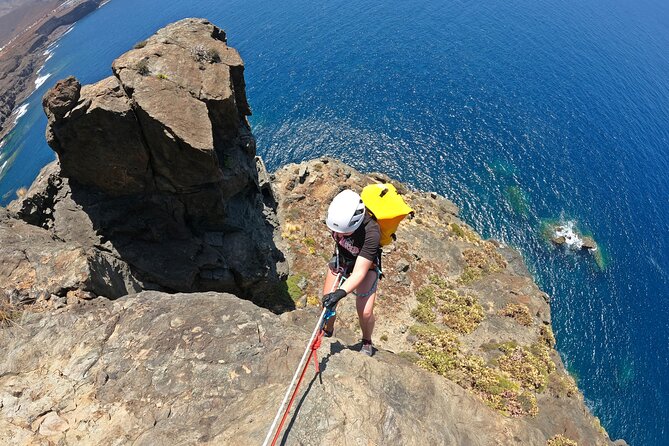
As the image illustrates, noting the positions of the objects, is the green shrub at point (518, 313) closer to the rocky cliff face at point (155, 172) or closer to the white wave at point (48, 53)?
the rocky cliff face at point (155, 172)

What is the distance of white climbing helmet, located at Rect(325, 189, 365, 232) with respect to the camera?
362 inches

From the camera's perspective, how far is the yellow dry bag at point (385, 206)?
32.4 feet

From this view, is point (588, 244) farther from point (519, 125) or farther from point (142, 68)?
point (142, 68)

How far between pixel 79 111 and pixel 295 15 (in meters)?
98.0

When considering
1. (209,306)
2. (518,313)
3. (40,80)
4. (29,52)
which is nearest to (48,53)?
(29,52)

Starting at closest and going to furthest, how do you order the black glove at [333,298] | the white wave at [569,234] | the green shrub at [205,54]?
the black glove at [333,298] < the green shrub at [205,54] < the white wave at [569,234]

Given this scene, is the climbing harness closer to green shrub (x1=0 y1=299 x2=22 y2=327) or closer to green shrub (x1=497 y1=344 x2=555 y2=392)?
green shrub (x1=0 y1=299 x2=22 y2=327)

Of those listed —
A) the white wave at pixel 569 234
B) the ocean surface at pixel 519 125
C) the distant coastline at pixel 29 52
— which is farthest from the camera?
the distant coastline at pixel 29 52

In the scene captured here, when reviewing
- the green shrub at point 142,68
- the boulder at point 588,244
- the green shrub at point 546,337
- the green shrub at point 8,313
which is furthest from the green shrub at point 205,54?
the boulder at point 588,244

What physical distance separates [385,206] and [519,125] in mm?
65414

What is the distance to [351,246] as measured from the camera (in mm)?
10547

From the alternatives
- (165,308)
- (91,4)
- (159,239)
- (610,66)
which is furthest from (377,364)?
(91,4)

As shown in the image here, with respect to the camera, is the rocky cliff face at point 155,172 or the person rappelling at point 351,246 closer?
the person rappelling at point 351,246

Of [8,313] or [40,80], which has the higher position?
[8,313]
